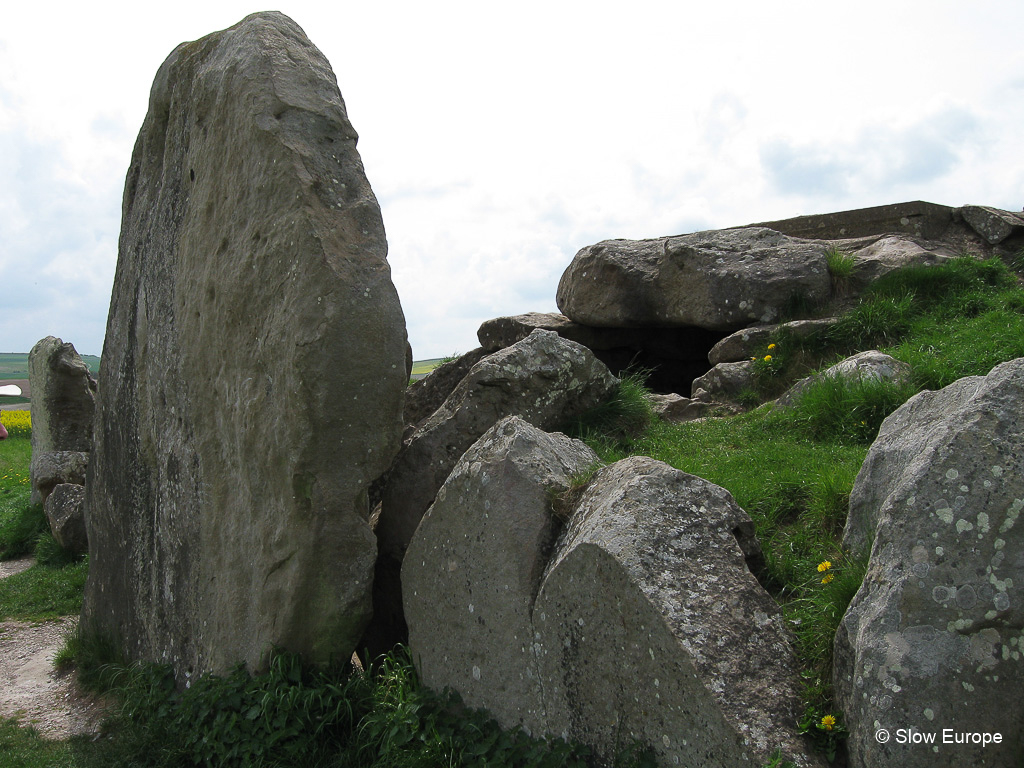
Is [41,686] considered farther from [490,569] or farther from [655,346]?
[655,346]

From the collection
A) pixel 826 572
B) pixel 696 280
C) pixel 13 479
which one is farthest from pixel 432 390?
pixel 13 479

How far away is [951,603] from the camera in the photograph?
2836 millimetres

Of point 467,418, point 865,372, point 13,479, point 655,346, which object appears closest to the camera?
point 467,418

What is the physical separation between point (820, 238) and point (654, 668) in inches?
314

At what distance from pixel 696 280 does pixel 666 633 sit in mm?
5889

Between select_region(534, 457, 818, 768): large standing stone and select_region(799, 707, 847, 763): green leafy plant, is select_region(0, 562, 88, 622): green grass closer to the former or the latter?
select_region(534, 457, 818, 768): large standing stone

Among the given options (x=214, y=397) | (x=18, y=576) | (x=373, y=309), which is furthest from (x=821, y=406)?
(x=18, y=576)

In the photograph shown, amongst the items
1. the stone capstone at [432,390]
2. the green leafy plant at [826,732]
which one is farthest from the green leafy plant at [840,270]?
the green leafy plant at [826,732]

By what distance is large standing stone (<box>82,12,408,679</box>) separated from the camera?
4.43 meters

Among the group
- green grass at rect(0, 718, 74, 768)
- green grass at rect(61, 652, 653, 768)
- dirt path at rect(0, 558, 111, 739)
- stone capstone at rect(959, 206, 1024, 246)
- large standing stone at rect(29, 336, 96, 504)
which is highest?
stone capstone at rect(959, 206, 1024, 246)

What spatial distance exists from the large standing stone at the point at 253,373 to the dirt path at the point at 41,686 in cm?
49

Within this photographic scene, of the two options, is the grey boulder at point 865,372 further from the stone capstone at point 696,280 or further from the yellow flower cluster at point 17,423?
the yellow flower cluster at point 17,423

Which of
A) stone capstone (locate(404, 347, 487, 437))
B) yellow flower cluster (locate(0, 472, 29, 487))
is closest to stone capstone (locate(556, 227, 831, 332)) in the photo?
stone capstone (locate(404, 347, 487, 437))

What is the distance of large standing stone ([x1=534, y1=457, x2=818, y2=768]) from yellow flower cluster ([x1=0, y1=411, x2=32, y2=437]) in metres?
19.2
